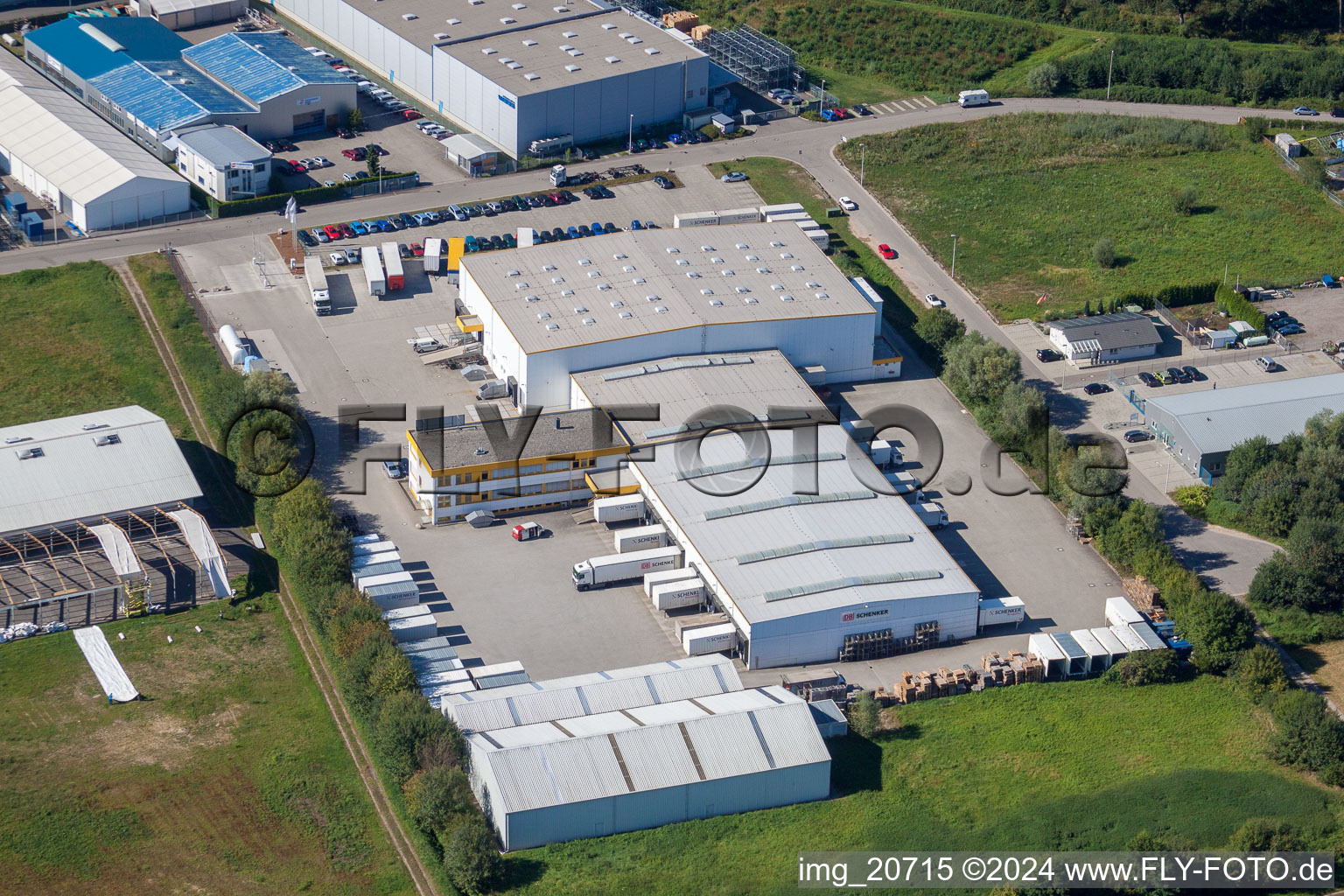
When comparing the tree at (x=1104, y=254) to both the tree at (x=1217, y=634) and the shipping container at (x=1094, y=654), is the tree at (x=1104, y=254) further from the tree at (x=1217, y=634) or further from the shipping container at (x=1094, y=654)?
the shipping container at (x=1094, y=654)

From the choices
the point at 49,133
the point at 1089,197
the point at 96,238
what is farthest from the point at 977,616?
the point at 49,133

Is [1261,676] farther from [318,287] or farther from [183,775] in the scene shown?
[318,287]

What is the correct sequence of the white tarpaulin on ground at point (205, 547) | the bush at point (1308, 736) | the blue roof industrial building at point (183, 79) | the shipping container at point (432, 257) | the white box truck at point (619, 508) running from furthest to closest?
the blue roof industrial building at point (183, 79)
the shipping container at point (432, 257)
the white box truck at point (619, 508)
the white tarpaulin on ground at point (205, 547)
the bush at point (1308, 736)

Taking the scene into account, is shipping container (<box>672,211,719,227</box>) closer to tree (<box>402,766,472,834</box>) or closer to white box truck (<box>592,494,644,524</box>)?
white box truck (<box>592,494,644,524</box>)

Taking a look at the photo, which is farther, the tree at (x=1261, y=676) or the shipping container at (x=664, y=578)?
the shipping container at (x=664, y=578)

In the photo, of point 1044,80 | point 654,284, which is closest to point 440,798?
point 654,284

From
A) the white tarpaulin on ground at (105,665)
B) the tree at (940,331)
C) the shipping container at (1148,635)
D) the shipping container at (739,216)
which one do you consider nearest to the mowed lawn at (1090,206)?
the tree at (940,331)
